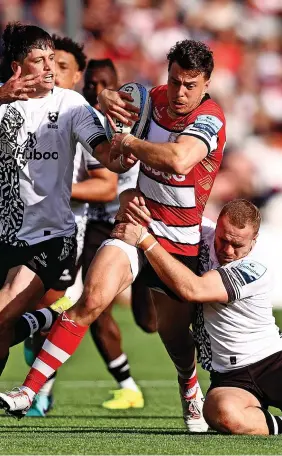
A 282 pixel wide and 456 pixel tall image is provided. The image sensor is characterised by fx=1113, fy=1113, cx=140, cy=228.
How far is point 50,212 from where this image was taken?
714cm

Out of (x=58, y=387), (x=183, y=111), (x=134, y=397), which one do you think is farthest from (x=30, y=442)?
(x=58, y=387)

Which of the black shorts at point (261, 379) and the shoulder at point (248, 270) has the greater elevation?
the shoulder at point (248, 270)

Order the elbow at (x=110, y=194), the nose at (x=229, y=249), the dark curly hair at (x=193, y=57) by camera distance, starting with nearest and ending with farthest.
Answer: the dark curly hair at (x=193, y=57)
the nose at (x=229, y=249)
the elbow at (x=110, y=194)

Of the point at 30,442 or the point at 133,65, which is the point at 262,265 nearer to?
the point at 30,442

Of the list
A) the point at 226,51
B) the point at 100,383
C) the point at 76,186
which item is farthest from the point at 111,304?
the point at 226,51

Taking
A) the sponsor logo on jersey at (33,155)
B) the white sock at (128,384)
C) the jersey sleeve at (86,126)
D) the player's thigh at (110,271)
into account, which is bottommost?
the white sock at (128,384)

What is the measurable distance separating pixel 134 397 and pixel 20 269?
2.56 meters

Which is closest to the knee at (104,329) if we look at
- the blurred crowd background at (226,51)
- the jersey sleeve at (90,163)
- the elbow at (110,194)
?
the elbow at (110,194)

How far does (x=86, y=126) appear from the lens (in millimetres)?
7043

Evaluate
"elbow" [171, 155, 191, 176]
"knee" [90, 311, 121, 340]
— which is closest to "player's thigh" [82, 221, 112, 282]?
"knee" [90, 311, 121, 340]

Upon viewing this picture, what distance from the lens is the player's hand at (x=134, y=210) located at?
6.83 meters

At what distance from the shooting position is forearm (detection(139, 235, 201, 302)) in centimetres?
661

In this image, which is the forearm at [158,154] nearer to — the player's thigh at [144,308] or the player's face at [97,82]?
the player's face at [97,82]

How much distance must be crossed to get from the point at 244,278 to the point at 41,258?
1.32 meters
